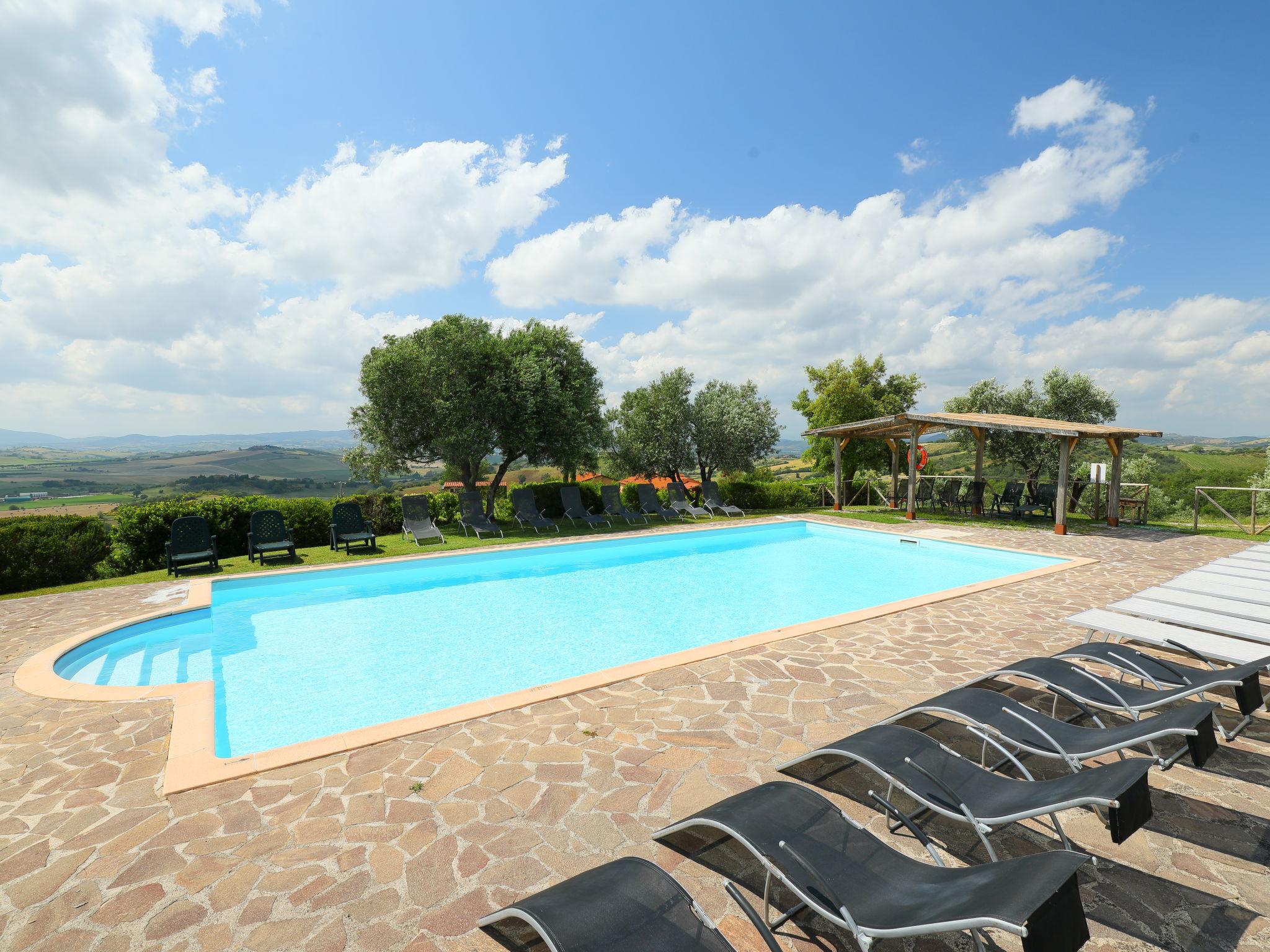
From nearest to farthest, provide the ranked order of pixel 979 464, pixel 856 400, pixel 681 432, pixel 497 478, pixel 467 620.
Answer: pixel 467 620 < pixel 497 478 < pixel 979 464 < pixel 681 432 < pixel 856 400

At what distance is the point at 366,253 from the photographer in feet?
43.9

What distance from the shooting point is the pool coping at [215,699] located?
3.63m

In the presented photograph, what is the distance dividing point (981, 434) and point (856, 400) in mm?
12081

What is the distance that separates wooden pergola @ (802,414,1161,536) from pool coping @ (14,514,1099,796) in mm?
7955

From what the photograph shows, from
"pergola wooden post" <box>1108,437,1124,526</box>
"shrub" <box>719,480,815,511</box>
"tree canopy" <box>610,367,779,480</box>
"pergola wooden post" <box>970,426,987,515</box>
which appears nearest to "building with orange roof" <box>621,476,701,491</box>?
"tree canopy" <box>610,367,779,480</box>

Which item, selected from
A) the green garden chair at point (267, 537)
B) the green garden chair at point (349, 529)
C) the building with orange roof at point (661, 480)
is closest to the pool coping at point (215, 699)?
the green garden chair at point (267, 537)

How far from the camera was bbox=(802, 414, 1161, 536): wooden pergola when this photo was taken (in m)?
13.5

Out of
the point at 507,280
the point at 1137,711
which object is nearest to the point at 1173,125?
the point at 507,280

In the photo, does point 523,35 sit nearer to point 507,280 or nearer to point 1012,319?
point 507,280

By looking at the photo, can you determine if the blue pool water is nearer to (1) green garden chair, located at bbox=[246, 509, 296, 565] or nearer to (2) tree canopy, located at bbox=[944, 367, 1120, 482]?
(1) green garden chair, located at bbox=[246, 509, 296, 565]

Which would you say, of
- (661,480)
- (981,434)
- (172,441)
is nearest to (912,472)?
(981,434)

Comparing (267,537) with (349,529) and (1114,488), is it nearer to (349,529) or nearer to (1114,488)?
(349,529)

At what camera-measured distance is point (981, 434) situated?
17.0 metres

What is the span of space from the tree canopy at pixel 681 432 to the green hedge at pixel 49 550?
774 inches
